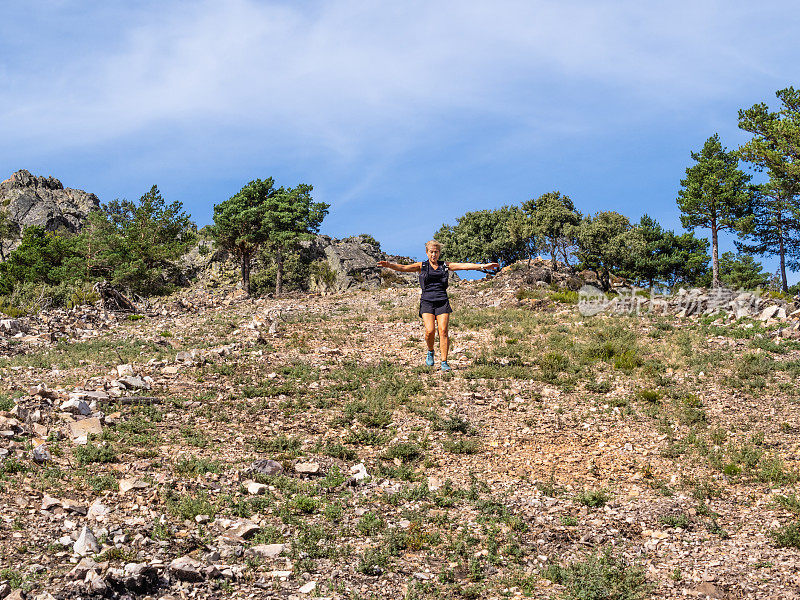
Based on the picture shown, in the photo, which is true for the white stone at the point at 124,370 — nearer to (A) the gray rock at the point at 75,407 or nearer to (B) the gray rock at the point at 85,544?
(A) the gray rock at the point at 75,407

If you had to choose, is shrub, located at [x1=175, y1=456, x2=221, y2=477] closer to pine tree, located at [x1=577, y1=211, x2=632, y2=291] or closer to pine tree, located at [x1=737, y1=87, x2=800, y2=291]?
pine tree, located at [x1=737, y1=87, x2=800, y2=291]

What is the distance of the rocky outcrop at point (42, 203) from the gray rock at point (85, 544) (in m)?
88.9

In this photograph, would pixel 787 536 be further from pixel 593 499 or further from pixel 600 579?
pixel 600 579

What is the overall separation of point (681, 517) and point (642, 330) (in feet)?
43.3

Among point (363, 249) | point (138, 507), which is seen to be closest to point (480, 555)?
point (138, 507)

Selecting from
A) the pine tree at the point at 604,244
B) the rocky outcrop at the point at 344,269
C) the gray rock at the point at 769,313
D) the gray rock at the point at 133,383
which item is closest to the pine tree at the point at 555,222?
the pine tree at the point at 604,244

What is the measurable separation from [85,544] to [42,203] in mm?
106329

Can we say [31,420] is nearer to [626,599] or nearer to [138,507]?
[138,507]

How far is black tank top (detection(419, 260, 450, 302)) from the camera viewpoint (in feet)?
47.9

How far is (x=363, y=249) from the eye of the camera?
7388cm

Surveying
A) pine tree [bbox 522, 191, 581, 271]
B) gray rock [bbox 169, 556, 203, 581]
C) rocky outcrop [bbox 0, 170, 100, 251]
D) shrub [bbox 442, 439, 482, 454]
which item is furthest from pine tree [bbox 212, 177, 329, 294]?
rocky outcrop [bbox 0, 170, 100, 251]

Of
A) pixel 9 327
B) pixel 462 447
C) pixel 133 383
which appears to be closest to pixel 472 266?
pixel 462 447

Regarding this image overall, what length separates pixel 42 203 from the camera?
96.9 m

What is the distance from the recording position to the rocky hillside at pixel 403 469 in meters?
7.03
